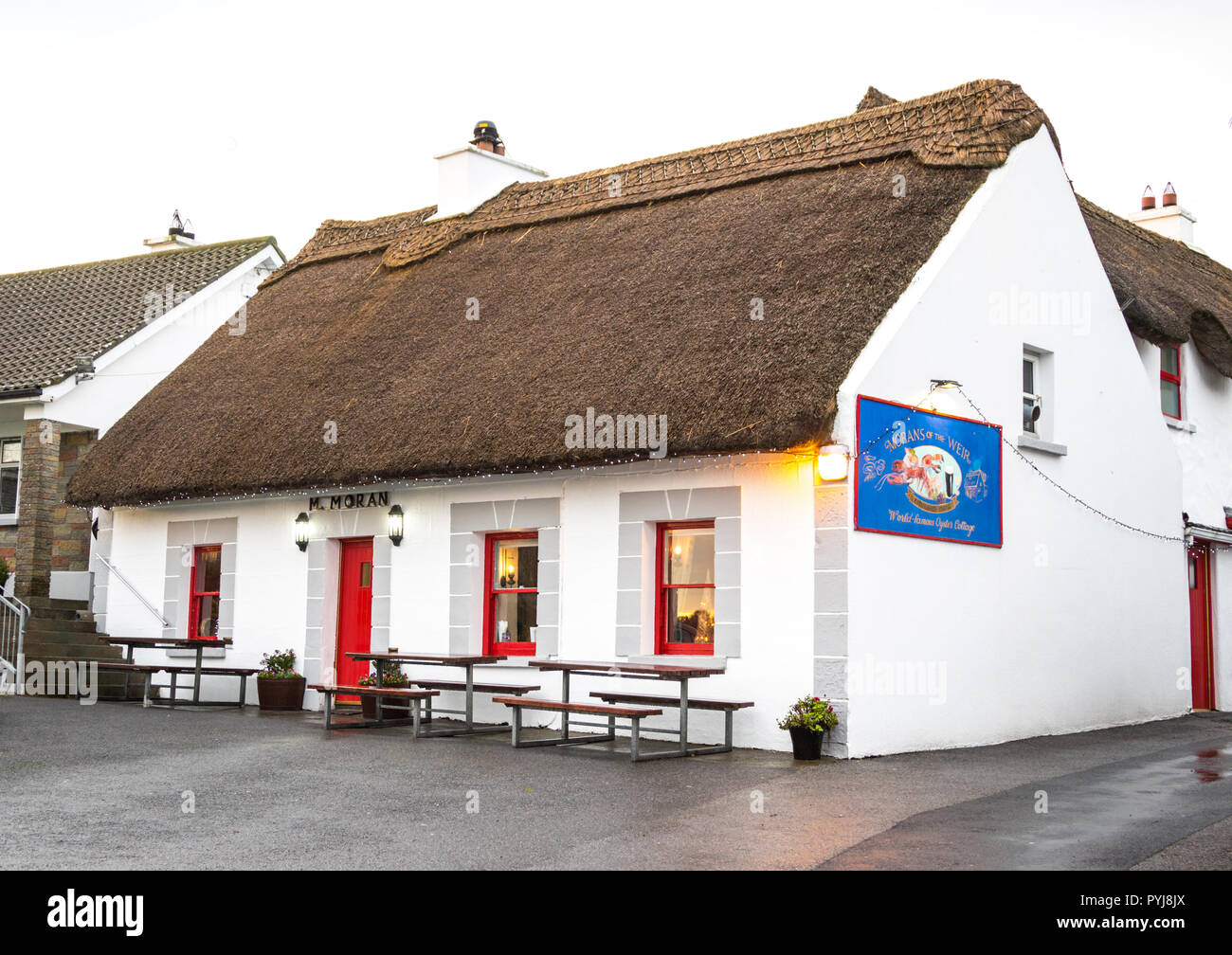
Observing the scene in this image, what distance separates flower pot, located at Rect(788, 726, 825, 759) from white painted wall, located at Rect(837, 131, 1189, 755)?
13.5 inches

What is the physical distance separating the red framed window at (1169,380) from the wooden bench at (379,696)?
9.97 m

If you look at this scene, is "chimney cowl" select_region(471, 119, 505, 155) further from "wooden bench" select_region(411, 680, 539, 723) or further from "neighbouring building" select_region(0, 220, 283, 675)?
"wooden bench" select_region(411, 680, 539, 723)

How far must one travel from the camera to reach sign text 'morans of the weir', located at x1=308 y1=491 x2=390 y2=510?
15.8 metres

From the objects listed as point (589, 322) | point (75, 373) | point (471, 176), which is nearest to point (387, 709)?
point (589, 322)

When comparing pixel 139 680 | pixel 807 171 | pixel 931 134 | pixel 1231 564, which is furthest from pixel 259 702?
pixel 1231 564

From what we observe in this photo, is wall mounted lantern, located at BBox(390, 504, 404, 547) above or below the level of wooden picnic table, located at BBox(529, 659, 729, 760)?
above

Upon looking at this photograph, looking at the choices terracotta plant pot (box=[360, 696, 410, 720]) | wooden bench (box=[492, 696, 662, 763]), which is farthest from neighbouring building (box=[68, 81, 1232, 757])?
terracotta plant pot (box=[360, 696, 410, 720])

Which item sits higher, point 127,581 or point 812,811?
point 127,581

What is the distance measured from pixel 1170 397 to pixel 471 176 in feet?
32.9

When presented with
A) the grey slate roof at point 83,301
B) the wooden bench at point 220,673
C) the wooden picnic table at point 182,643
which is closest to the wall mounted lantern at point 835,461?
the wooden bench at point 220,673

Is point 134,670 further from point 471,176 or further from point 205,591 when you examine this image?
point 471,176

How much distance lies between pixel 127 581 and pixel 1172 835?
49.1ft
